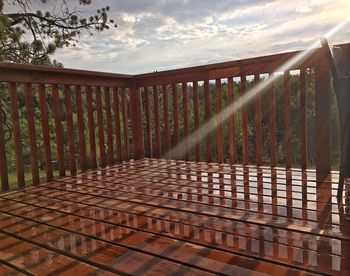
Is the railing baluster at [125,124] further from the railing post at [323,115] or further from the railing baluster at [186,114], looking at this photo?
the railing post at [323,115]

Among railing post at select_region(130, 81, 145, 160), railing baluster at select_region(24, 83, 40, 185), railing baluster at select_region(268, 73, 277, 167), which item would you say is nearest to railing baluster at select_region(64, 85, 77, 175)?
railing baluster at select_region(24, 83, 40, 185)

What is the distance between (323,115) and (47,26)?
21.3ft

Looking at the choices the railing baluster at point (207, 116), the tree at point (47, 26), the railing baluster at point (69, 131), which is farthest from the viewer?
the tree at point (47, 26)

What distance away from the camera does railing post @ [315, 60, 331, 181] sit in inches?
99.2

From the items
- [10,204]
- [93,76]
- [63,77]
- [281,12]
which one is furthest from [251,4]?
[10,204]

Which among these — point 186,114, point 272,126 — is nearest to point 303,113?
point 272,126

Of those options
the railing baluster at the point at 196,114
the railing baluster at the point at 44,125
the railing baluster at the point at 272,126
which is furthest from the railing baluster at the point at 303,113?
the railing baluster at the point at 44,125

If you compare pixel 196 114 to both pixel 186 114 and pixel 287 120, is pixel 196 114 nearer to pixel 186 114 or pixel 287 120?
pixel 186 114

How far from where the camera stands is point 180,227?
4.85ft

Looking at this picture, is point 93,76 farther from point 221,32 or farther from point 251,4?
point 221,32

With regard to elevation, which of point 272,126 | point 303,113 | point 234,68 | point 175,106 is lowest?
point 272,126

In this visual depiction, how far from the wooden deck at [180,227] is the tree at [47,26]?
466cm

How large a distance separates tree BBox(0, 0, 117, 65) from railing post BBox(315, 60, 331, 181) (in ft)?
18.1

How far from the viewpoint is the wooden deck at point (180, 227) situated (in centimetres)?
112
